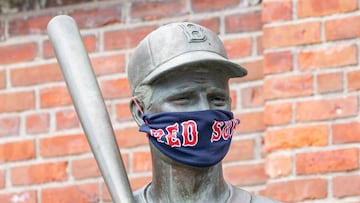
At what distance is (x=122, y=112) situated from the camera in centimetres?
690

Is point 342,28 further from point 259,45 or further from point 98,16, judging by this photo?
point 98,16

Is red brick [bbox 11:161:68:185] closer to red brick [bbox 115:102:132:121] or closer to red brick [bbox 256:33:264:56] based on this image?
red brick [bbox 115:102:132:121]

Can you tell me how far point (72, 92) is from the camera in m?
5.20

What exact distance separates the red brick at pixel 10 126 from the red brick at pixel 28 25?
36 centimetres

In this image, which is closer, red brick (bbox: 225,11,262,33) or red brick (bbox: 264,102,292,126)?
red brick (bbox: 264,102,292,126)

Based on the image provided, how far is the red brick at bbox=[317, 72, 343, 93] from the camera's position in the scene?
646 centimetres

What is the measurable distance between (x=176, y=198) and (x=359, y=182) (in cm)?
148

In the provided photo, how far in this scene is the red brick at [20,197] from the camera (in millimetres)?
7016

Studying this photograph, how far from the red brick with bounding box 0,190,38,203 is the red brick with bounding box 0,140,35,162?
5.5 inches

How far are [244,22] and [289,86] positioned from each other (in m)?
0.41

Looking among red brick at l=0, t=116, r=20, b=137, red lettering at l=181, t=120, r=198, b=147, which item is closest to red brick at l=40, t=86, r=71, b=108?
red brick at l=0, t=116, r=20, b=137

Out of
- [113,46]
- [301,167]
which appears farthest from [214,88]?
[113,46]

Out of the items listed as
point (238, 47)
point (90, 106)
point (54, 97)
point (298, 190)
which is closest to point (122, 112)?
point (54, 97)

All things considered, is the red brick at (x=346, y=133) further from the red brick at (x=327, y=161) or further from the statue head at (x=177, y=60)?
the statue head at (x=177, y=60)
